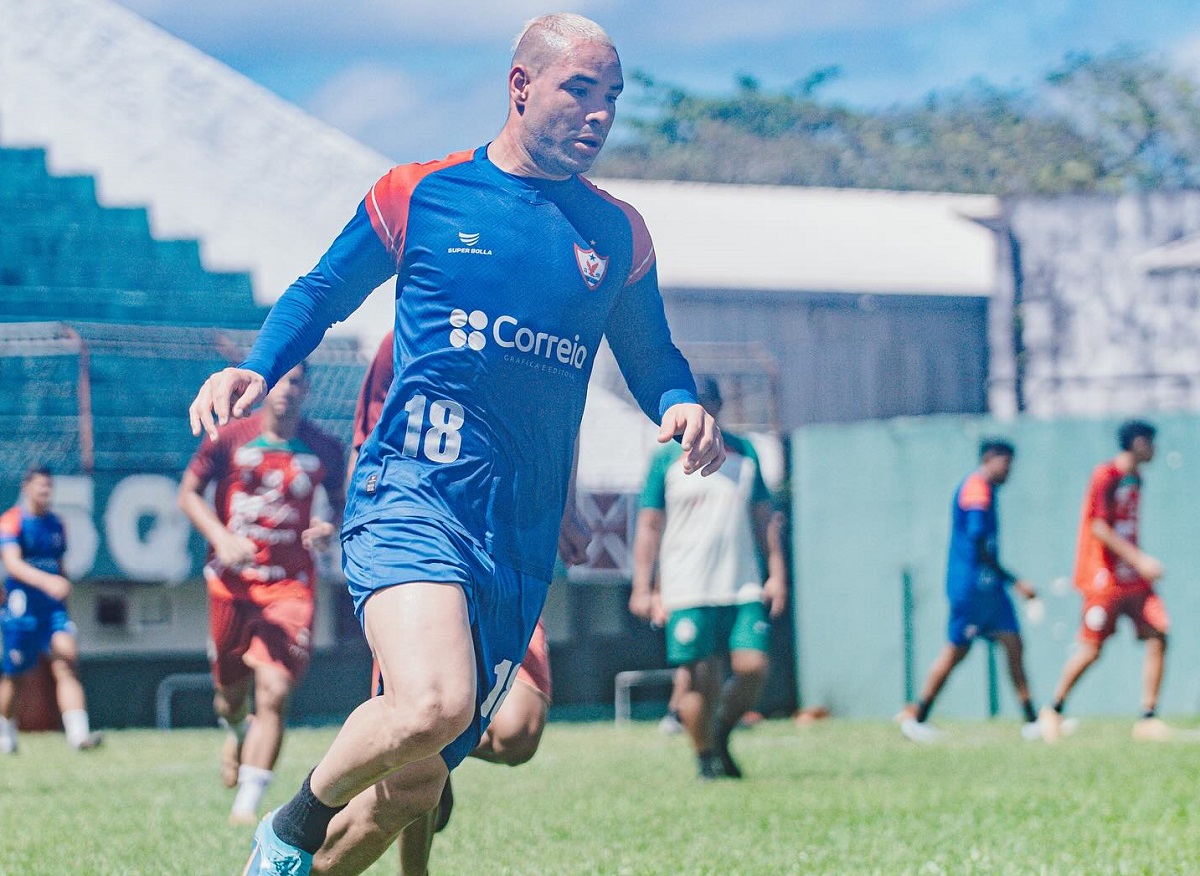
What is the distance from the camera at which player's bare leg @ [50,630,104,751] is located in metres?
13.6

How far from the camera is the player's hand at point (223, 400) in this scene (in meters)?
4.59

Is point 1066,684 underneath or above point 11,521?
underneath

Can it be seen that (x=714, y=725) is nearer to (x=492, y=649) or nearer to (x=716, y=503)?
(x=716, y=503)

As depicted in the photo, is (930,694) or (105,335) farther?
(105,335)

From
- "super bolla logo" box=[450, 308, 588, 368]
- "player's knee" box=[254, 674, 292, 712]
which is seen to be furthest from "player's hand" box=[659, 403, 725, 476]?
"player's knee" box=[254, 674, 292, 712]

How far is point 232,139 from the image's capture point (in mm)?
29094

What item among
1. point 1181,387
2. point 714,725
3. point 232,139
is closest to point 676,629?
point 714,725

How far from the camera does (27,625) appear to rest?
47.4 ft

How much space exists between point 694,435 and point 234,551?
4254 mm

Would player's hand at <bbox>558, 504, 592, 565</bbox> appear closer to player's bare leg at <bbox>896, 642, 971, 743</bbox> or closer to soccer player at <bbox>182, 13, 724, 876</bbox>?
soccer player at <bbox>182, 13, 724, 876</bbox>

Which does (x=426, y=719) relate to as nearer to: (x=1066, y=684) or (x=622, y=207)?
(x=622, y=207)

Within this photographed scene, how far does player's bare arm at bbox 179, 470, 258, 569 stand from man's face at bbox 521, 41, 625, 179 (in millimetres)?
4119

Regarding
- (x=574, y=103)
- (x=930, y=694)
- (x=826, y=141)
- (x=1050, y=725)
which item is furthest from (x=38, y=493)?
(x=826, y=141)

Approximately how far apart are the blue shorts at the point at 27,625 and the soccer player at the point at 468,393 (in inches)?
389
